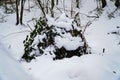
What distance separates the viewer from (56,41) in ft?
14.9

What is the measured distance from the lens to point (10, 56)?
480 cm

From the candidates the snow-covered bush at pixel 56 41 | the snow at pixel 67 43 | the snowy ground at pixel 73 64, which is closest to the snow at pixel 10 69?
the snowy ground at pixel 73 64

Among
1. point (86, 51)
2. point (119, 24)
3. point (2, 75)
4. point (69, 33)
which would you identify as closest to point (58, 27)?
point (69, 33)

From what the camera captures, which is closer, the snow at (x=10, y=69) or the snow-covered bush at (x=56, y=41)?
the snow at (x=10, y=69)

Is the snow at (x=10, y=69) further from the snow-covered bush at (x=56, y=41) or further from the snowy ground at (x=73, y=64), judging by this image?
the snow-covered bush at (x=56, y=41)

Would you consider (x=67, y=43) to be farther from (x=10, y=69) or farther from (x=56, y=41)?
(x=10, y=69)

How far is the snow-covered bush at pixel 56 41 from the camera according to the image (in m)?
4.48

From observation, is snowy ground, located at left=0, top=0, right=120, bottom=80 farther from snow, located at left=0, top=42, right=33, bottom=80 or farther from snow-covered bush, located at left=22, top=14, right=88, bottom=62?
snow-covered bush, located at left=22, top=14, right=88, bottom=62

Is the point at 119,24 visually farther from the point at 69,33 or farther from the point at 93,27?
the point at 69,33

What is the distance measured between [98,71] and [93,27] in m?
2.54

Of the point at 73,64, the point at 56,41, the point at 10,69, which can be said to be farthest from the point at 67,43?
the point at 10,69

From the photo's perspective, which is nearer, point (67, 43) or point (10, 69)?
point (10, 69)

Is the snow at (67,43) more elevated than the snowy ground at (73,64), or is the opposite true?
the snow at (67,43)

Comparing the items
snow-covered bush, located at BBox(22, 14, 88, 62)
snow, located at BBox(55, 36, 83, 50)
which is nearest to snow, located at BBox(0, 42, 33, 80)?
snow-covered bush, located at BBox(22, 14, 88, 62)
